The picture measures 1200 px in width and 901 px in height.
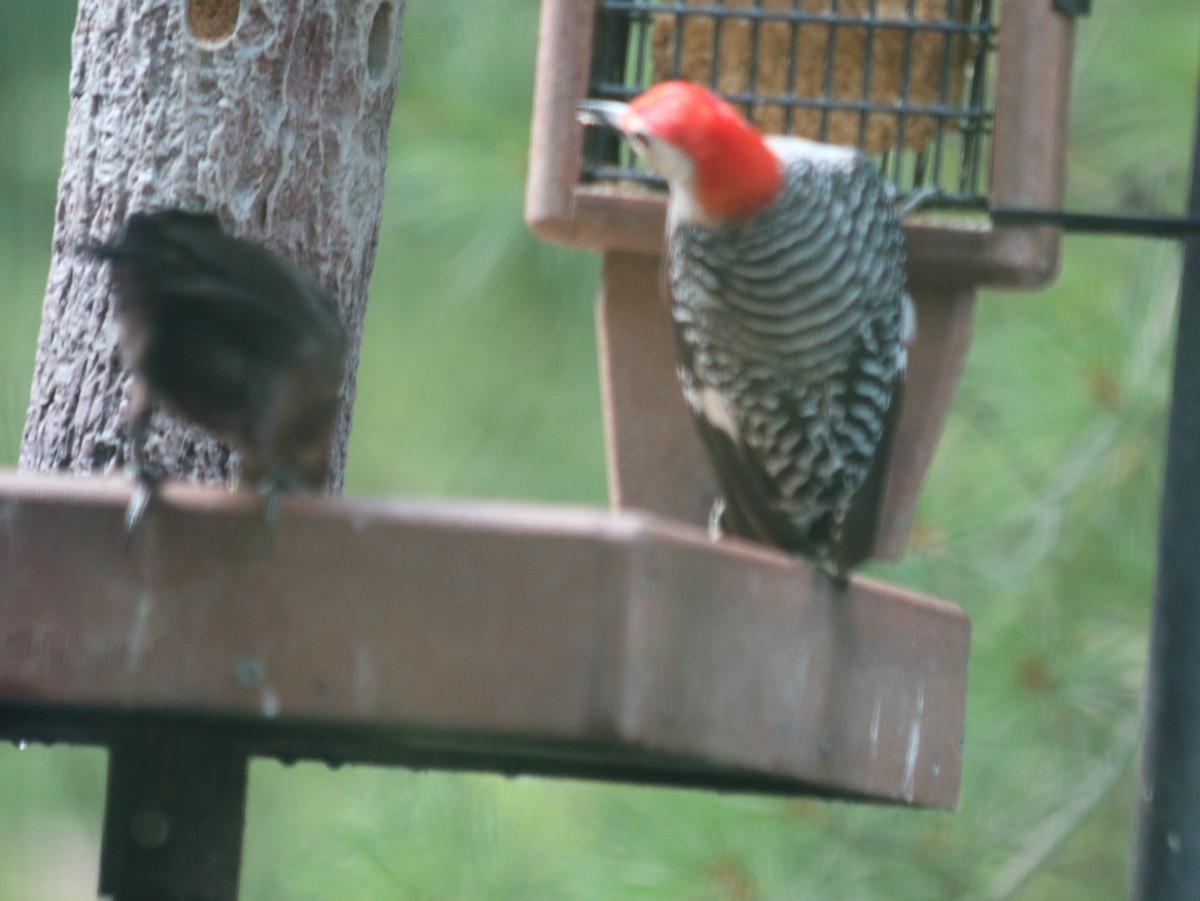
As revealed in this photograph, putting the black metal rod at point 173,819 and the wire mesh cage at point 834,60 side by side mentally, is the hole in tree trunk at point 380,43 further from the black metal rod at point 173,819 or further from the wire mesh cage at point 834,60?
the black metal rod at point 173,819

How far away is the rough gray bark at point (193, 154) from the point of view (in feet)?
6.25

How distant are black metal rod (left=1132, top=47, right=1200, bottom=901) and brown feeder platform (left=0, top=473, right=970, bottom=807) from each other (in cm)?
45

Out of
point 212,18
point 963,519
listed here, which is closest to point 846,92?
point 212,18

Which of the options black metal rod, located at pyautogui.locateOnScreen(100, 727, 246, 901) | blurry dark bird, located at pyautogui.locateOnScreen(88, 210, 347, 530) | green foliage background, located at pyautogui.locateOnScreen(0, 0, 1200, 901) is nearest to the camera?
blurry dark bird, located at pyautogui.locateOnScreen(88, 210, 347, 530)

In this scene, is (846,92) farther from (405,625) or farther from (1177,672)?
(405,625)

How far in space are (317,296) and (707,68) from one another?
0.99 m

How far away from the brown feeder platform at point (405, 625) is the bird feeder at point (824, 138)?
78 cm

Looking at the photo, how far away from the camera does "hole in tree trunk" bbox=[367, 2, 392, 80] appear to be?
6.61ft

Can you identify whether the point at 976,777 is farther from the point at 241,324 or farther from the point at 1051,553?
the point at 241,324

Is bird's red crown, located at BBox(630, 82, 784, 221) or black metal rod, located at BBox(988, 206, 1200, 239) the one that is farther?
bird's red crown, located at BBox(630, 82, 784, 221)

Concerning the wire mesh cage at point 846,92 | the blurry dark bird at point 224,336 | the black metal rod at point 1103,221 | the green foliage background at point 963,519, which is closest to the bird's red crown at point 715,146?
the wire mesh cage at point 846,92

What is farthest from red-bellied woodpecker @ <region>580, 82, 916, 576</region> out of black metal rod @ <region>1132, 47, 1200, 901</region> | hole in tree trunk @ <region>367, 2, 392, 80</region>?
black metal rod @ <region>1132, 47, 1200, 901</region>

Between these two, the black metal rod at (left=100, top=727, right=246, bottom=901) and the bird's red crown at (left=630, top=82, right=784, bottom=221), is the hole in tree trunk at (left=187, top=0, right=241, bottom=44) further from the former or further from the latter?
the black metal rod at (left=100, top=727, right=246, bottom=901)

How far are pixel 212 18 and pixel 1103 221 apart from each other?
1.00 m
